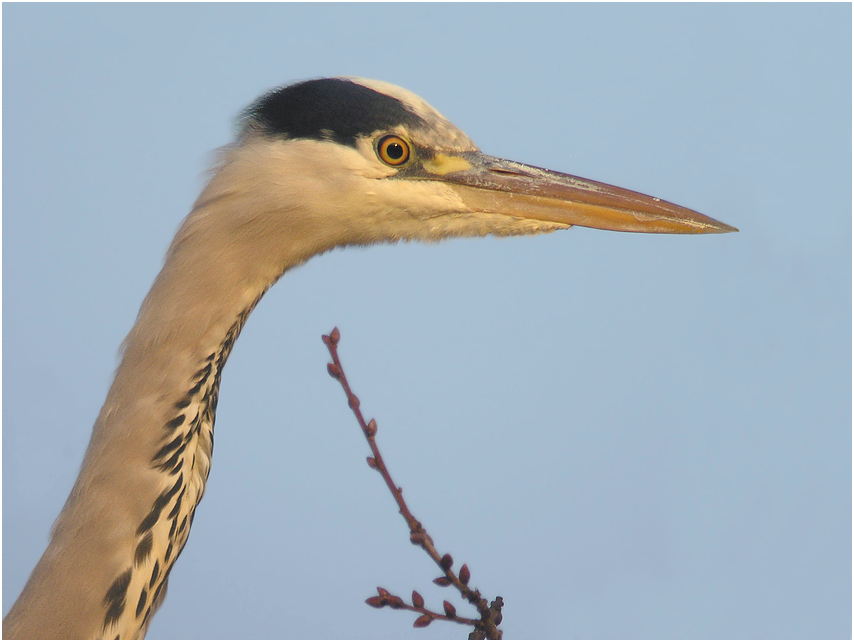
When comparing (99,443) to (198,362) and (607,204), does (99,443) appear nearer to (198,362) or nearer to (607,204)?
(198,362)

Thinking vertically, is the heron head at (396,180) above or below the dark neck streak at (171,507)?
above

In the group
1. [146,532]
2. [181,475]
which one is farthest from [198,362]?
[146,532]

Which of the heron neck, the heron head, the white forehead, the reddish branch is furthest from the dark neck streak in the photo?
the white forehead

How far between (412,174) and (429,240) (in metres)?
0.16

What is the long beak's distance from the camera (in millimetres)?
1913

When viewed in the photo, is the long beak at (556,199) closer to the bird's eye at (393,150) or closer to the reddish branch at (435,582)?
the bird's eye at (393,150)

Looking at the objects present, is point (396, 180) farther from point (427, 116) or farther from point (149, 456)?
point (149, 456)

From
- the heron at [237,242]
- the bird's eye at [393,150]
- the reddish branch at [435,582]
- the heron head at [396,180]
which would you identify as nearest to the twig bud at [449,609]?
the reddish branch at [435,582]

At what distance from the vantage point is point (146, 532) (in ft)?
5.26

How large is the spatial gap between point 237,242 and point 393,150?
1.33 feet

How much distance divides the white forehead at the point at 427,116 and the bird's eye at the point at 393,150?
4 centimetres

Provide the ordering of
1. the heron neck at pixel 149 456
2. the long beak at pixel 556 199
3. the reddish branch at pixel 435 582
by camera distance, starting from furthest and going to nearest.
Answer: the long beak at pixel 556 199 → the heron neck at pixel 149 456 → the reddish branch at pixel 435 582

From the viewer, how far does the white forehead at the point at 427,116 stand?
1853 millimetres

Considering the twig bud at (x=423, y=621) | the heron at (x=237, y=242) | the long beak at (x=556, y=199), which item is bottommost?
the twig bud at (x=423, y=621)
